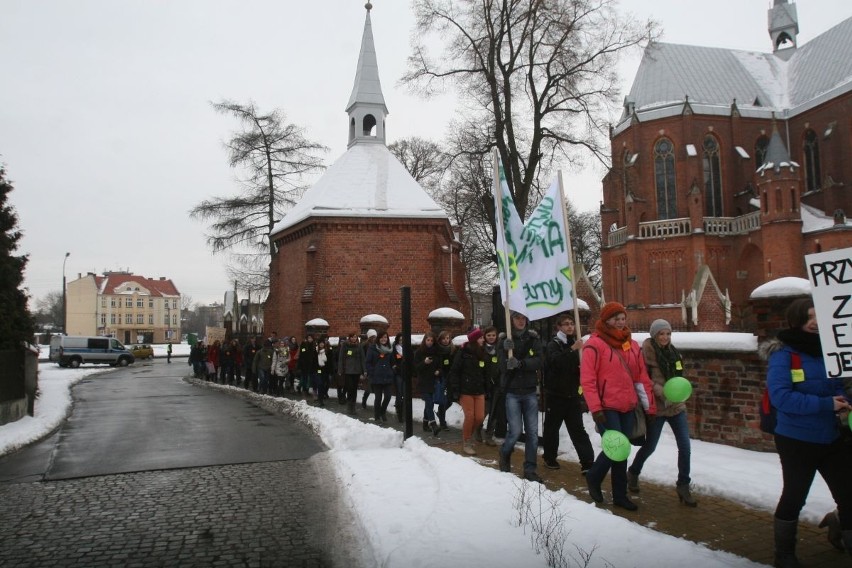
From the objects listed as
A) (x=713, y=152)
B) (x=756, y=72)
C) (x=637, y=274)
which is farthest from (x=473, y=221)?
(x=756, y=72)

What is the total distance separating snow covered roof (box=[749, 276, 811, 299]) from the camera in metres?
6.77

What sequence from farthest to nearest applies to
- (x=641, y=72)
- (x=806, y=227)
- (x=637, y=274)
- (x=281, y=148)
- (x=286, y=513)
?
(x=641, y=72)
(x=637, y=274)
(x=806, y=227)
(x=281, y=148)
(x=286, y=513)

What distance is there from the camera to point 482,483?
5961 mm

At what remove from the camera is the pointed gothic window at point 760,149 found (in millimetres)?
43094

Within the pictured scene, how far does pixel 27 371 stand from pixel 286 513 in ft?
36.2

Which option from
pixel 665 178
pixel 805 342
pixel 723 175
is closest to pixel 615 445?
pixel 805 342

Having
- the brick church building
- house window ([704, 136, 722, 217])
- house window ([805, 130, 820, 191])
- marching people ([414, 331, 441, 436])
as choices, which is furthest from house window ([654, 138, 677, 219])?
marching people ([414, 331, 441, 436])

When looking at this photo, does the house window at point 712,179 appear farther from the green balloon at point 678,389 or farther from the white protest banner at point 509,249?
the green balloon at point 678,389

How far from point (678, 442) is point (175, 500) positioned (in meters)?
4.75

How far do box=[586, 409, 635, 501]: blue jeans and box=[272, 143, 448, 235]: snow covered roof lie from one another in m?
18.8

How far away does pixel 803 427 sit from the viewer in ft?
12.5

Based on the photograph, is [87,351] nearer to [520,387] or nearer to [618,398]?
[520,387]

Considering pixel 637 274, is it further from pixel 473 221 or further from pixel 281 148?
pixel 281 148

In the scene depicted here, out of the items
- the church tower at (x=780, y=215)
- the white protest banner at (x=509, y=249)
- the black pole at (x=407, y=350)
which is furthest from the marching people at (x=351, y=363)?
the church tower at (x=780, y=215)
